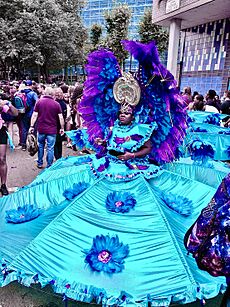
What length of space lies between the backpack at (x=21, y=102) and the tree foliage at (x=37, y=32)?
13.9 meters

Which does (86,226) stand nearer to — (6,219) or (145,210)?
(145,210)

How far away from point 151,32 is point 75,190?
2406cm

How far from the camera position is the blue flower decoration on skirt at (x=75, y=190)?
3.56 metres

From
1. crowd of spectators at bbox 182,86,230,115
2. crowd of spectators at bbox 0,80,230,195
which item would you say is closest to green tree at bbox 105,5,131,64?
crowd of spectators at bbox 0,80,230,195

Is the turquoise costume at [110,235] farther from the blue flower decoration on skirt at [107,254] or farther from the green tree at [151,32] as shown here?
the green tree at [151,32]

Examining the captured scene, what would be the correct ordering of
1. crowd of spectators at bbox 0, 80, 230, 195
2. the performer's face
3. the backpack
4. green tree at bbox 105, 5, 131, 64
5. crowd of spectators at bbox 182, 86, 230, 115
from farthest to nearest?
1. green tree at bbox 105, 5, 131, 64
2. the backpack
3. crowd of spectators at bbox 182, 86, 230, 115
4. crowd of spectators at bbox 0, 80, 230, 195
5. the performer's face

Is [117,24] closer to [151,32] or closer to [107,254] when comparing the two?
[151,32]

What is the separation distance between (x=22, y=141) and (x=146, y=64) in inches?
219

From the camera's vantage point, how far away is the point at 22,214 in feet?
11.2

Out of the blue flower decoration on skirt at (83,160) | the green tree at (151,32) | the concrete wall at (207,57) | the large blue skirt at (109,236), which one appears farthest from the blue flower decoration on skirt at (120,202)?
the green tree at (151,32)

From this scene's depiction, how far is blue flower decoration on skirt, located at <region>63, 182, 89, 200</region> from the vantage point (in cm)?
356

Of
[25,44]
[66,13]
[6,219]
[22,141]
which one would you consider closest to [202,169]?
[6,219]

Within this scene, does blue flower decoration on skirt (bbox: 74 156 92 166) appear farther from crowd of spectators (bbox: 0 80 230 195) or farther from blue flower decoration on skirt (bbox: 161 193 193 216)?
blue flower decoration on skirt (bbox: 161 193 193 216)

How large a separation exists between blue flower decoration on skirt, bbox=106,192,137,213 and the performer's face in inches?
32.0
